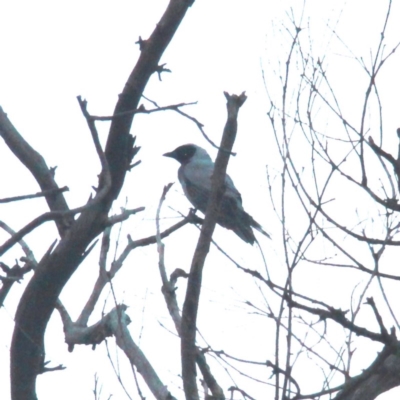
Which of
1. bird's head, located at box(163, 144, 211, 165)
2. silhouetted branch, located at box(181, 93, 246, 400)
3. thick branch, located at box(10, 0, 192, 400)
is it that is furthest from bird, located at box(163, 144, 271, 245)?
thick branch, located at box(10, 0, 192, 400)

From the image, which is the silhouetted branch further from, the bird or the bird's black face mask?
the bird's black face mask

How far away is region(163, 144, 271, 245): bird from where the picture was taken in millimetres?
6297

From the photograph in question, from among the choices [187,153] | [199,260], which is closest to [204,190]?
[187,153]

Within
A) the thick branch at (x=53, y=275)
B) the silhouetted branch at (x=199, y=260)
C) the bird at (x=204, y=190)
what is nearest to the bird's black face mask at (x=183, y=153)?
the bird at (x=204, y=190)

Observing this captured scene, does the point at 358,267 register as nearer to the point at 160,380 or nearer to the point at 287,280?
the point at 287,280

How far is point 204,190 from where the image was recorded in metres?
8.24

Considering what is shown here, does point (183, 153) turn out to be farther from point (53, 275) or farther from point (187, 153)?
point (53, 275)

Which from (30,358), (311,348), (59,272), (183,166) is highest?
(183,166)

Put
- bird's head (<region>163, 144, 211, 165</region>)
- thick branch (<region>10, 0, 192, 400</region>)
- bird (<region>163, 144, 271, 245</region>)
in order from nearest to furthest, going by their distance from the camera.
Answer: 1. thick branch (<region>10, 0, 192, 400</region>)
2. bird (<region>163, 144, 271, 245</region>)
3. bird's head (<region>163, 144, 211, 165</region>)

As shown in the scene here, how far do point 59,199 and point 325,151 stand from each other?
50.1 inches

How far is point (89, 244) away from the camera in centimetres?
340

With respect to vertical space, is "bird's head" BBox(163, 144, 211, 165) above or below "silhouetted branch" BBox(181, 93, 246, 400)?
above

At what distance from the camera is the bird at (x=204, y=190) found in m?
6.30

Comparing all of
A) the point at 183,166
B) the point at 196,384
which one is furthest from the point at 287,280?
the point at 183,166
